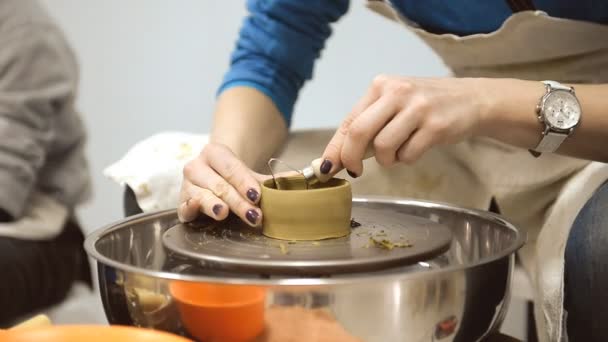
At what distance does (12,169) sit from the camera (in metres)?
1.30

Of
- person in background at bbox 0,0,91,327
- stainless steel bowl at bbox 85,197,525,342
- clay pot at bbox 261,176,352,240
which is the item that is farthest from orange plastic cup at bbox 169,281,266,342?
person in background at bbox 0,0,91,327

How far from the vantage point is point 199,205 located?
30.5 inches

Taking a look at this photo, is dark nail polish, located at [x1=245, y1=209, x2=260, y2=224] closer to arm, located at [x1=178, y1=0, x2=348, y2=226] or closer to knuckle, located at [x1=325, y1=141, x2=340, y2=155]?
knuckle, located at [x1=325, y1=141, x2=340, y2=155]

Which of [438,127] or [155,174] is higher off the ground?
[438,127]

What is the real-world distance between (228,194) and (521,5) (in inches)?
17.9

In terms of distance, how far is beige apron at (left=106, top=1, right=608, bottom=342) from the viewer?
0.90m

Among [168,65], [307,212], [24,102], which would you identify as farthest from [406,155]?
[168,65]

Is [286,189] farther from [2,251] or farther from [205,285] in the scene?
[2,251]

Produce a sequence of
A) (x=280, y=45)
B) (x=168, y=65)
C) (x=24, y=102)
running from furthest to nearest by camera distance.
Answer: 1. (x=168, y=65)
2. (x=24, y=102)
3. (x=280, y=45)

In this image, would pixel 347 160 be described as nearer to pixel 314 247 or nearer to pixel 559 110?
pixel 314 247

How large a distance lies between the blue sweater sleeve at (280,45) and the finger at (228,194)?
0.34 meters

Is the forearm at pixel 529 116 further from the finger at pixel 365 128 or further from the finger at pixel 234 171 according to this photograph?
the finger at pixel 234 171

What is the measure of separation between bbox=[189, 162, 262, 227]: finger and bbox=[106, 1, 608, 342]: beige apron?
0.20m

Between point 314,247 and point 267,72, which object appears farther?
point 267,72
